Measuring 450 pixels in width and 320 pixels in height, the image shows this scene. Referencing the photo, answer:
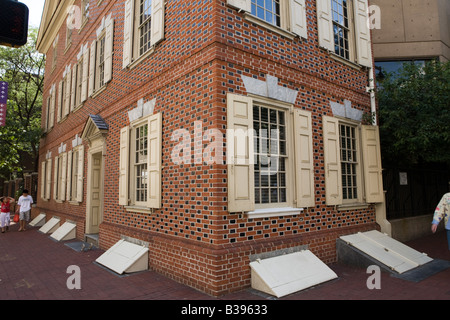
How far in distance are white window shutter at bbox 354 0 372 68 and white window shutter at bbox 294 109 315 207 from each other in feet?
10.1

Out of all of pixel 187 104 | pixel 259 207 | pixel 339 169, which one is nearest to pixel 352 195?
pixel 339 169

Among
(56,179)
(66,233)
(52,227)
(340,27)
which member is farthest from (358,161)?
(56,179)

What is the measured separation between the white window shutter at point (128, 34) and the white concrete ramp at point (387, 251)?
6530mm

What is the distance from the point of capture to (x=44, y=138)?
1628 cm

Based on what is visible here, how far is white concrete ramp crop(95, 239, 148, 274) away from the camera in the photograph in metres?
5.90

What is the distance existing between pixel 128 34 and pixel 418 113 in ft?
24.3

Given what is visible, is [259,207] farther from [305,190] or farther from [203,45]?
[203,45]

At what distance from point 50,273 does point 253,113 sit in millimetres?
4964

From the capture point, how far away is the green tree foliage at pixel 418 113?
721 centimetres

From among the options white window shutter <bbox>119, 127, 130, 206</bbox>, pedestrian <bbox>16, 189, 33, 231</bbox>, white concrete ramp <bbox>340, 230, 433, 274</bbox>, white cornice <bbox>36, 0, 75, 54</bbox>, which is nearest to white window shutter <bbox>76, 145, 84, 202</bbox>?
white window shutter <bbox>119, 127, 130, 206</bbox>

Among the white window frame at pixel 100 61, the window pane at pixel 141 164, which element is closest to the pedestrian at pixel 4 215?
the white window frame at pixel 100 61

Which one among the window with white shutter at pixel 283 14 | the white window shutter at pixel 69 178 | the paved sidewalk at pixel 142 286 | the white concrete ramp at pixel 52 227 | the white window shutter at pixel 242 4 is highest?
the window with white shutter at pixel 283 14

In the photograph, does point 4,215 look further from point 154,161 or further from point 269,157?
point 269,157

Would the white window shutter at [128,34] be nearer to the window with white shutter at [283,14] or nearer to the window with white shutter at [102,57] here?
the window with white shutter at [102,57]
